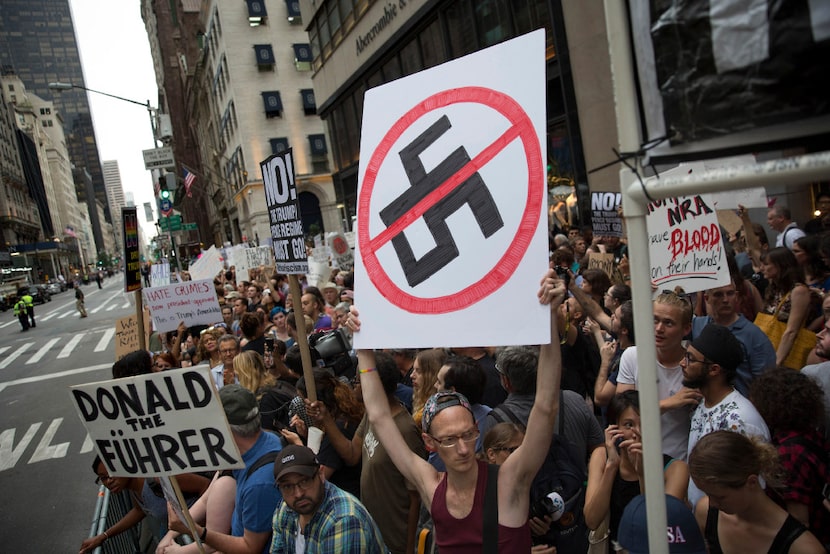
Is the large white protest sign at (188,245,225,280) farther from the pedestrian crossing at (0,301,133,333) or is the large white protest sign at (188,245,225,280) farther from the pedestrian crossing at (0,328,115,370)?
the pedestrian crossing at (0,301,133,333)

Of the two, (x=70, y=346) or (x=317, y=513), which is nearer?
(x=317, y=513)

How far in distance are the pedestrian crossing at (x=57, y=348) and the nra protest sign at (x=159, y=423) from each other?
1695 centimetres

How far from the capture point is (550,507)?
249 cm

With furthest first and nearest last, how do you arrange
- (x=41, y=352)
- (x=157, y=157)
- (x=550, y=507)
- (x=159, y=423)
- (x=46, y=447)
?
1. (x=41, y=352)
2. (x=157, y=157)
3. (x=46, y=447)
4. (x=159, y=423)
5. (x=550, y=507)

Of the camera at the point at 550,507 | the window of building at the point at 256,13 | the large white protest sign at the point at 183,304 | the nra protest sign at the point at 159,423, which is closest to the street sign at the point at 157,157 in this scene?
the large white protest sign at the point at 183,304

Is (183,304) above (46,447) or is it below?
above

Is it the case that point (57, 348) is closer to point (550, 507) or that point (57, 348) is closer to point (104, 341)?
point (104, 341)

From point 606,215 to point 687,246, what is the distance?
10.0ft

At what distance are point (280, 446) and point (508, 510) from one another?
1.70m

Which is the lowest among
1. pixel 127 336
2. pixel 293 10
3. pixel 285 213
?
pixel 127 336

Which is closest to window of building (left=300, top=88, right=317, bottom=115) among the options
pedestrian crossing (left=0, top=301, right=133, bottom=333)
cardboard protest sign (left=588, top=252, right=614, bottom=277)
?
pedestrian crossing (left=0, top=301, right=133, bottom=333)

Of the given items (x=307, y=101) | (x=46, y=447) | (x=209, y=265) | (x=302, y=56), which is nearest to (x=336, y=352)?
(x=46, y=447)

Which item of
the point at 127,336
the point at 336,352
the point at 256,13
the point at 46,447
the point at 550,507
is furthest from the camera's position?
the point at 256,13

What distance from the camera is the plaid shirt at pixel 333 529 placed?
8.24 ft
